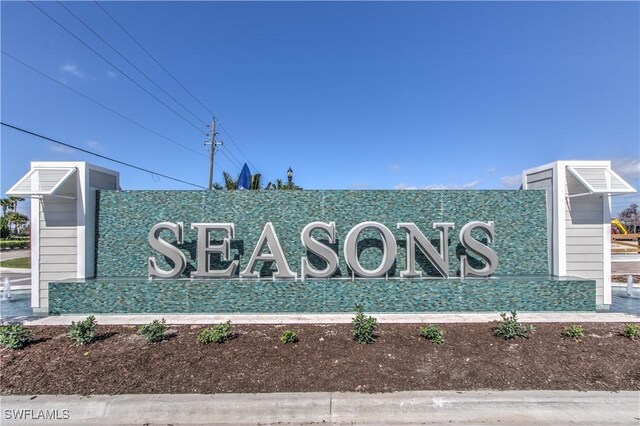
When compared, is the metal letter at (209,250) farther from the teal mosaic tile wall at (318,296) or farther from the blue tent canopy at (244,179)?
the blue tent canopy at (244,179)

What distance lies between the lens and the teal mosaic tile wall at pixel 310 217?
9.75 m

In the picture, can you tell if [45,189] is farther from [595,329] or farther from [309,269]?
[595,329]

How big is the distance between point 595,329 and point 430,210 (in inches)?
178

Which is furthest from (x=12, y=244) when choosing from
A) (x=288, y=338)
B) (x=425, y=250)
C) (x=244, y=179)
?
(x=425, y=250)

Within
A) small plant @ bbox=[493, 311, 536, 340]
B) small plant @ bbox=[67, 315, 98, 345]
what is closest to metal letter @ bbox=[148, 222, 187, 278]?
small plant @ bbox=[67, 315, 98, 345]

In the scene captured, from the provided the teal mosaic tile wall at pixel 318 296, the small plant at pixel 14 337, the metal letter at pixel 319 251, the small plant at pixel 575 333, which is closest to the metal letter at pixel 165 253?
the teal mosaic tile wall at pixel 318 296

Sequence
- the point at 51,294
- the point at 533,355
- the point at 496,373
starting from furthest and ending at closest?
the point at 51,294 → the point at 533,355 → the point at 496,373

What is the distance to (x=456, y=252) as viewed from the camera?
977 cm

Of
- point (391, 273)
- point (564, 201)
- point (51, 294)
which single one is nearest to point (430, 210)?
point (391, 273)

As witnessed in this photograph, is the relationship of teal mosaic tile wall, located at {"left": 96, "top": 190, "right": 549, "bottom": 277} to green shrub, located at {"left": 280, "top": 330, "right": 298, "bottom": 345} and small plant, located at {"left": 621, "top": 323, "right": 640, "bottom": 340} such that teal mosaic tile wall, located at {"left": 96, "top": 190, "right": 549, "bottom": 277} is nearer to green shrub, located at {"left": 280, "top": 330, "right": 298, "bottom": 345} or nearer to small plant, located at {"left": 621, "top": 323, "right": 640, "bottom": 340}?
small plant, located at {"left": 621, "top": 323, "right": 640, "bottom": 340}

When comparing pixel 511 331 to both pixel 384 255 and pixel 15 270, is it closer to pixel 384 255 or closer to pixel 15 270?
pixel 384 255

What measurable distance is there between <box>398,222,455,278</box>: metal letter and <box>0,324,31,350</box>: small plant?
26.4 feet

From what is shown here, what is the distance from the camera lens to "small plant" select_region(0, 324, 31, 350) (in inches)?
231

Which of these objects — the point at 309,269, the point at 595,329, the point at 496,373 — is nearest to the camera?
the point at 496,373
